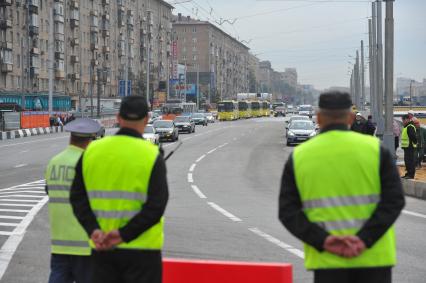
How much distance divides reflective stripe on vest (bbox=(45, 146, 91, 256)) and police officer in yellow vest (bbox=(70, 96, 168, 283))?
1.13 m

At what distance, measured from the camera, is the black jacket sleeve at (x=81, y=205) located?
15.0 ft

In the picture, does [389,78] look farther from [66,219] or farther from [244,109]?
[244,109]

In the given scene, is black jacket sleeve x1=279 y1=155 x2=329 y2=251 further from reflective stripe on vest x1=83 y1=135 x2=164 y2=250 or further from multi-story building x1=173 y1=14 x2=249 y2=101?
multi-story building x1=173 y1=14 x2=249 y2=101

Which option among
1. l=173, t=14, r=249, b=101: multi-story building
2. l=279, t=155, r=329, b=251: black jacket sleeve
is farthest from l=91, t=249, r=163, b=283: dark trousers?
l=173, t=14, r=249, b=101: multi-story building

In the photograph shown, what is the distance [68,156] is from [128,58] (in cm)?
11392

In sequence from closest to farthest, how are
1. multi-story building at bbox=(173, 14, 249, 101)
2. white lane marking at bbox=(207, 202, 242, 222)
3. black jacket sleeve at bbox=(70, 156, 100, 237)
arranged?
black jacket sleeve at bbox=(70, 156, 100, 237), white lane marking at bbox=(207, 202, 242, 222), multi-story building at bbox=(173, 14, 249, 101)

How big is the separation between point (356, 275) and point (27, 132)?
2295 inches

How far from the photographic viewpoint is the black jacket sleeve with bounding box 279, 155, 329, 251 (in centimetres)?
407

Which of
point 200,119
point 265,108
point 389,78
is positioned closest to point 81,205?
point 389,78

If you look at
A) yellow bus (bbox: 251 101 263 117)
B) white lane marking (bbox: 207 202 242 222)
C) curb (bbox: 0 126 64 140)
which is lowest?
curb (bbox: 0 126 64 140)

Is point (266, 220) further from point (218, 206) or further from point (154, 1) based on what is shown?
point (154, 1)

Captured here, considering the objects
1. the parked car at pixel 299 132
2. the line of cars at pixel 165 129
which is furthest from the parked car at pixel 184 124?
the parked car at pixel 299 132

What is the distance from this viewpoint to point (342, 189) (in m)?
4.13

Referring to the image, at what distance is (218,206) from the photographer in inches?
663
